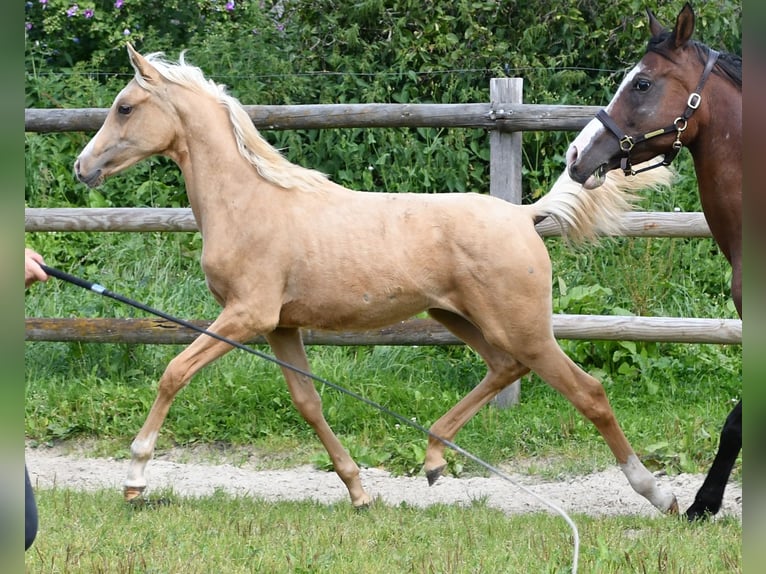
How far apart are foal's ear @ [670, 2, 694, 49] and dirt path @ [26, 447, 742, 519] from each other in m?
2.37

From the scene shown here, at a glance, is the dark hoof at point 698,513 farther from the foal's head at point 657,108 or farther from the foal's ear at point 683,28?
the foal's ear at point 683,28

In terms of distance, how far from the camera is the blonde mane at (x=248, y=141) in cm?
504

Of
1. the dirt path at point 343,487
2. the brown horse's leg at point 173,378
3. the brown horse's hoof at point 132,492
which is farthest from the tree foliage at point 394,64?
the brown horse's hoof at point 132,492

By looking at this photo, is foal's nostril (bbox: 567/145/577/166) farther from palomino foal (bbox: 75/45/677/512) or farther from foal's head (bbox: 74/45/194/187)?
foal's head (bbox: 74/45/194/187)

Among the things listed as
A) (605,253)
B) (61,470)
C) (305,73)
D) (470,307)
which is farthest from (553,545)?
(305,73)

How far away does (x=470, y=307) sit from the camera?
4.85 meters

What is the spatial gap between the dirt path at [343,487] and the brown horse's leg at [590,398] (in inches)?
12.3

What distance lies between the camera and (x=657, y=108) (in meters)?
4.29

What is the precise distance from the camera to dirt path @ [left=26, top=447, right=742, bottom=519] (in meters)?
5.35

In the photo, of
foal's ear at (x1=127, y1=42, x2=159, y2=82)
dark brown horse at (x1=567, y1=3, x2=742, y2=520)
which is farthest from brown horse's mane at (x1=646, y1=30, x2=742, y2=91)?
foal's ear at (x1=127, y1=42, x2=159, y2=82)

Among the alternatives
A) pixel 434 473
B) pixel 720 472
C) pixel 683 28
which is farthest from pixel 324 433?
pixel 683 28

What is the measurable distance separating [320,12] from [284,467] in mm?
4741

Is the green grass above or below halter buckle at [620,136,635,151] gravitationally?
below
